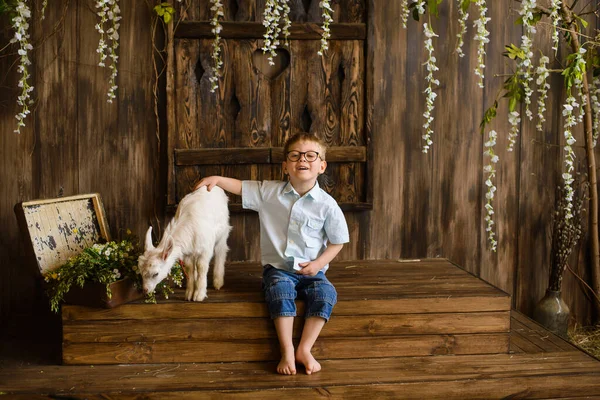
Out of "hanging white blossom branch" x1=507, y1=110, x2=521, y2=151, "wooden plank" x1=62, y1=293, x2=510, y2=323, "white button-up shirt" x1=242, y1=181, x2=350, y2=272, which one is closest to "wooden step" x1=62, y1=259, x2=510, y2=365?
"wooden plank" x1=62, y1=293, x2=510, y2=323

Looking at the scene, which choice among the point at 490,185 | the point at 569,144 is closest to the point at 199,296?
the point at 490,185

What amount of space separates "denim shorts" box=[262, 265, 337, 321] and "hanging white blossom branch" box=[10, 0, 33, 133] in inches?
71.0

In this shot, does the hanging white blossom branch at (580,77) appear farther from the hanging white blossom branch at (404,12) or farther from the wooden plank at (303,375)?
the wooden plank at (303,375)

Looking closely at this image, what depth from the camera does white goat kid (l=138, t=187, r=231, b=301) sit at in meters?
2.86

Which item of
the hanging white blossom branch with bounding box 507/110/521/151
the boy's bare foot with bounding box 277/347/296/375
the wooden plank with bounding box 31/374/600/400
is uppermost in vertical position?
the hanging white blossom branch with bounding box 507/110/521/151

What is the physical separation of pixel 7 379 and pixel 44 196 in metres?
1.39

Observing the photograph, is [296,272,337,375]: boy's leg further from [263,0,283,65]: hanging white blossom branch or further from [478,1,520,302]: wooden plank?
[478,1,520,302]: wooden plank

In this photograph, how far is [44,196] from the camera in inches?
151

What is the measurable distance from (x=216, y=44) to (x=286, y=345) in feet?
6.47

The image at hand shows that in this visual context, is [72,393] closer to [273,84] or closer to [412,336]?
[412,336]

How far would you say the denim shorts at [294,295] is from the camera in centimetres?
293

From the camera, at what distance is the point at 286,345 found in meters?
2.88

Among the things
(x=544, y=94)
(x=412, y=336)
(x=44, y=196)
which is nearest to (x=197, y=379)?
(x=412, y=336)

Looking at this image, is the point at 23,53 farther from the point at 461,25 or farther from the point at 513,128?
the point at 513,128
